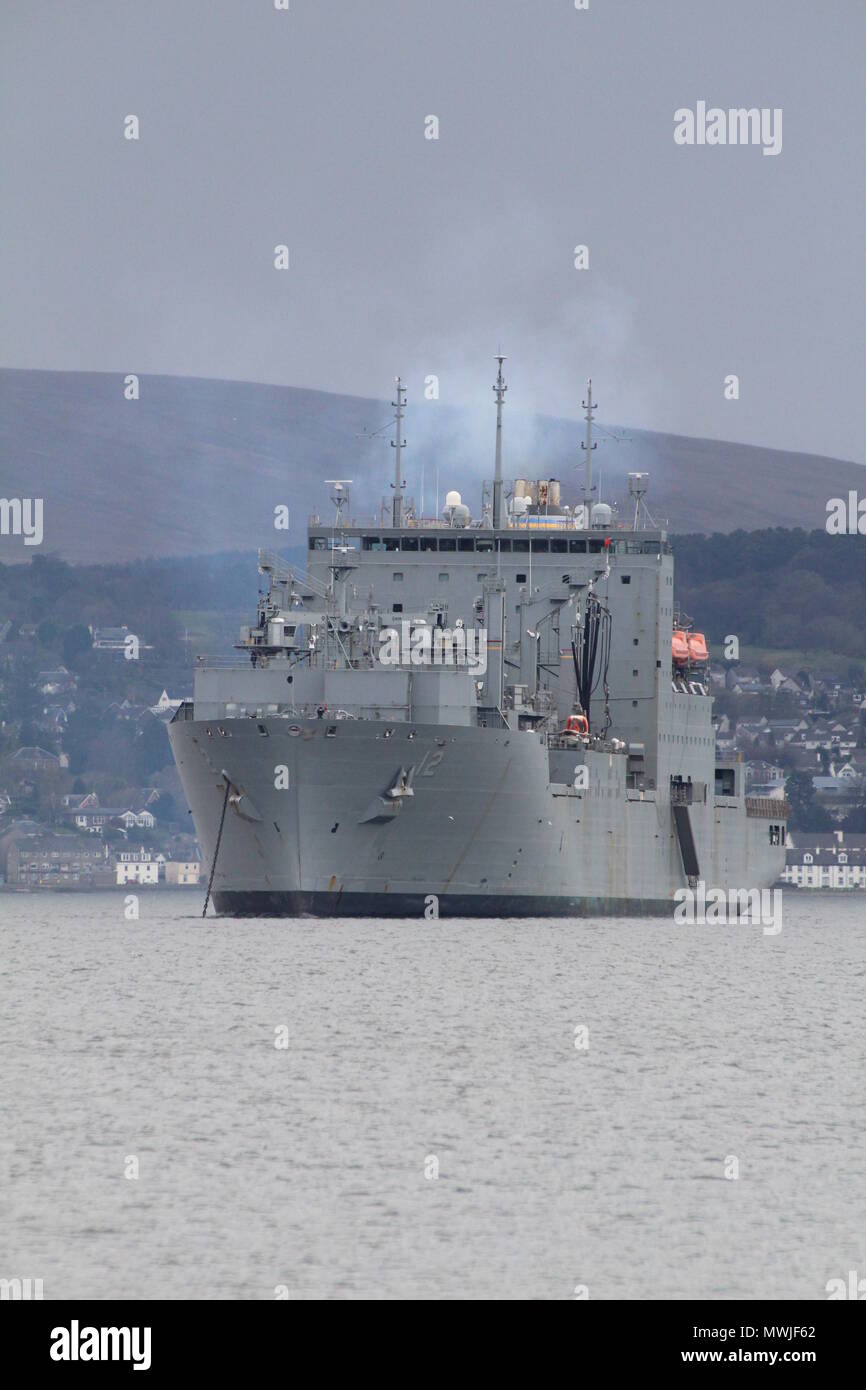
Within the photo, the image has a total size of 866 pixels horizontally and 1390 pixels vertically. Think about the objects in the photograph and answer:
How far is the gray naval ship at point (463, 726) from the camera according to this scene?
59.9 metres

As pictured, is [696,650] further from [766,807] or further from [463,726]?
[463,726]

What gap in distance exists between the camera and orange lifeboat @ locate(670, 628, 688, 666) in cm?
7769

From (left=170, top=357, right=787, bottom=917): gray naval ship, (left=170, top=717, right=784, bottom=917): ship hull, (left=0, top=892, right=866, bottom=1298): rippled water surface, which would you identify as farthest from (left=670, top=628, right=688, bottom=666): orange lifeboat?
(left=0, top=892, right=866, bottom=1298): rippled water surface

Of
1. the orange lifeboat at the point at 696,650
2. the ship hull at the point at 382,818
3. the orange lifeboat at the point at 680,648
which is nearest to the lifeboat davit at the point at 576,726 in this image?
the ship hull at the point at 382,818

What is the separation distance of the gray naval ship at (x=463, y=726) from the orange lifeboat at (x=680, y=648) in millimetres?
75

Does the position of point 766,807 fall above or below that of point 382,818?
below

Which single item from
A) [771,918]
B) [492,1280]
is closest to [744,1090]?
[492,1280]

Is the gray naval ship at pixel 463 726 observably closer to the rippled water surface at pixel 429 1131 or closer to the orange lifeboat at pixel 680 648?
the orange lifeboat at pixel 680 648

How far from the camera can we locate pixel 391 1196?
2406cm

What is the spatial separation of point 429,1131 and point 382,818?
32.0 m

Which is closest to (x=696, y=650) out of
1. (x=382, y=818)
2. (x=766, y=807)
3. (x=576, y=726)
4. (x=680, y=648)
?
(x=680, y=648)

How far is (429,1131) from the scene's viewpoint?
2792 centimetres

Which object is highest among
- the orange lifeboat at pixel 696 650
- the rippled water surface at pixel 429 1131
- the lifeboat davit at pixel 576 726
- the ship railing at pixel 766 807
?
the orange lifeboat at pixel 696 650
